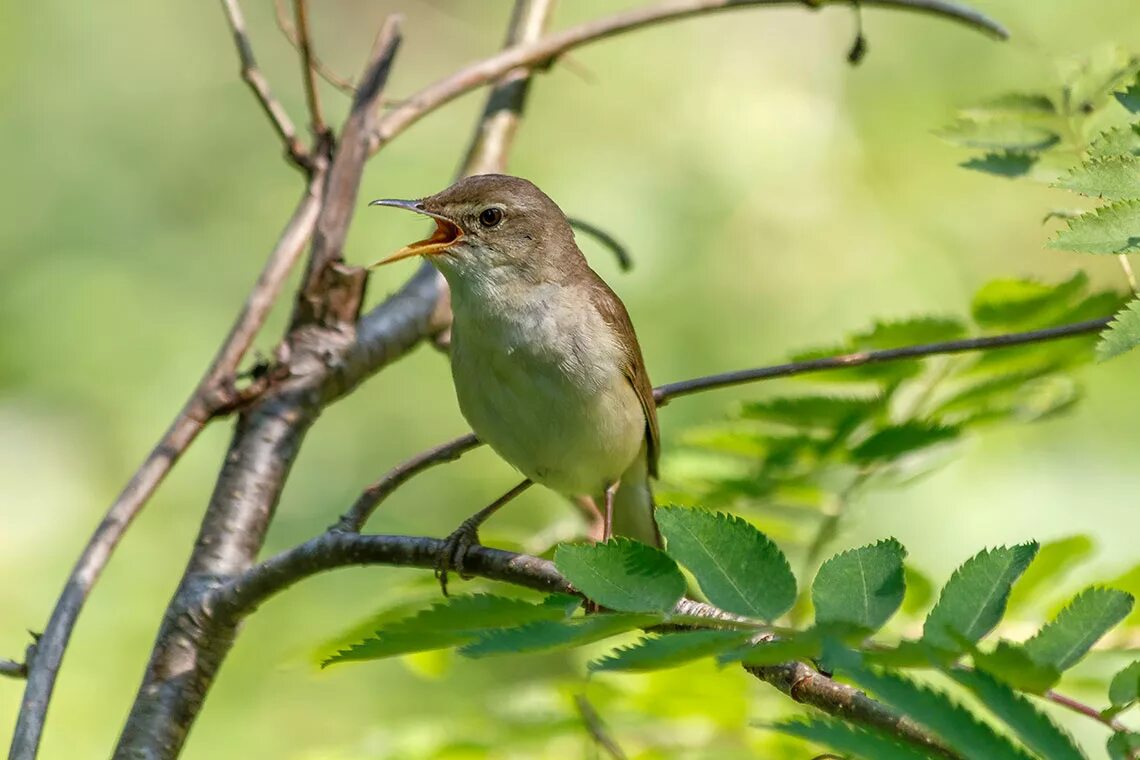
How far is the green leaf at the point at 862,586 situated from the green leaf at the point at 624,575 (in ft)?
0.62

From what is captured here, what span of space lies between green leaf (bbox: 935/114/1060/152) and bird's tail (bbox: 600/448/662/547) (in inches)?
55.8

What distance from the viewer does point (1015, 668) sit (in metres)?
1.37

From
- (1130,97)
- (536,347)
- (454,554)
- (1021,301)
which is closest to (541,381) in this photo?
(536,347)

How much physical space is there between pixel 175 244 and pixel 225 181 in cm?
68

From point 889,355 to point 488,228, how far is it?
1.41m

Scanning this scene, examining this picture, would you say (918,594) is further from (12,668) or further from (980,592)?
(12,668)

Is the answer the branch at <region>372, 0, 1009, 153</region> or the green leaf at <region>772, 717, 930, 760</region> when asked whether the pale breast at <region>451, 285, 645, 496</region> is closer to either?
the branch at <region>372, 0, 1009, 153</region>

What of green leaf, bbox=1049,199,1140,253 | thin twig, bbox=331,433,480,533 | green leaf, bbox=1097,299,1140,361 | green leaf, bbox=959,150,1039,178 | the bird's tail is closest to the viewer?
green leaf, bbox=1097,299,1140,361

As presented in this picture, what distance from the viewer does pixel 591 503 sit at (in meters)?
3.92

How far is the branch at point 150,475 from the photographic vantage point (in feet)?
7.41

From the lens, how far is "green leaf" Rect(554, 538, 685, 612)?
1.68 meters

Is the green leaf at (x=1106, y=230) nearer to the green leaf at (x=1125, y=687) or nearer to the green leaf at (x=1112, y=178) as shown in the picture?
the green leaf at (x=1112, y=178)

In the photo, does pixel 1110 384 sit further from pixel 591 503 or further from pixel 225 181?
pixel 225 181

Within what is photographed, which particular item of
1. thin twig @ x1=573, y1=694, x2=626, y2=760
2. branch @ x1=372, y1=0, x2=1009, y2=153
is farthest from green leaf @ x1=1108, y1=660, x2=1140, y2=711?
branch @ x1=372, y1=0, x2=1009, y2=153
